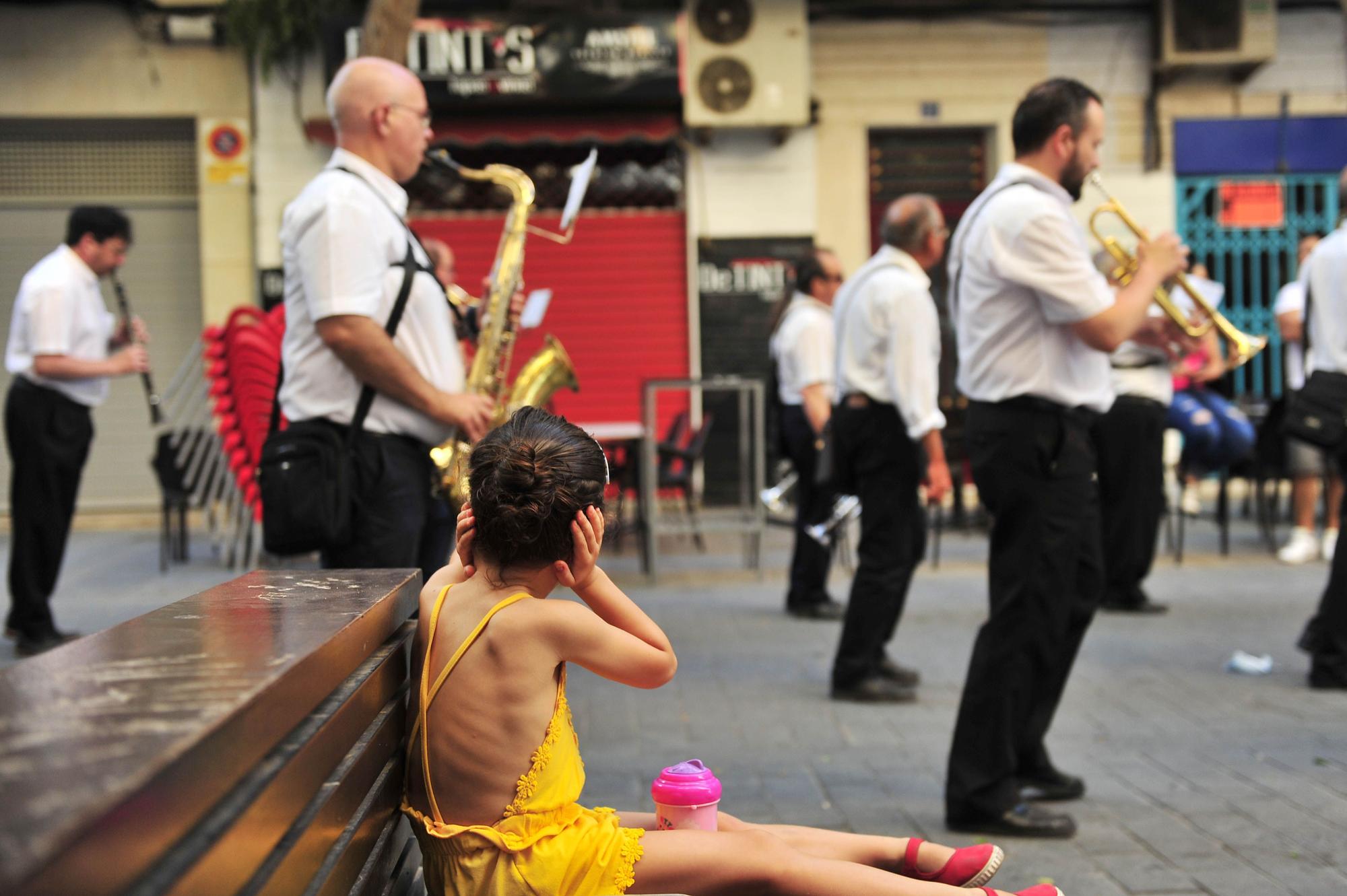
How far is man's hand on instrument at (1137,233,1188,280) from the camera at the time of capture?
4137mm

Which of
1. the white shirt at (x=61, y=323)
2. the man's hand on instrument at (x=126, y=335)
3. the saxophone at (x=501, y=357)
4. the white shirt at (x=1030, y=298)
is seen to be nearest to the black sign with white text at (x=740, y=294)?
the man's hand on instrument at (x=126, y=335)

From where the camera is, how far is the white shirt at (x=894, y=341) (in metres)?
5.87

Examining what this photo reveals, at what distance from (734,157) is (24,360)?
820 centimetres

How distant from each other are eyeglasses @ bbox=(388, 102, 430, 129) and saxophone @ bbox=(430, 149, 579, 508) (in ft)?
1.81

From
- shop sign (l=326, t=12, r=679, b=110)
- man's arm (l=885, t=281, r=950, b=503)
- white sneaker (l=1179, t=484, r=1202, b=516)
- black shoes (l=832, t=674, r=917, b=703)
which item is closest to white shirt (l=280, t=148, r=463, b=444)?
man's arm (l=885, t=281, r=950, b=503)

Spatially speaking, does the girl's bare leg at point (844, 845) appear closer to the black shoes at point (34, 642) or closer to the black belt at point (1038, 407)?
the black belt at point (1038, 407)

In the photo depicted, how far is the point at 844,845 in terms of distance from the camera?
276cm

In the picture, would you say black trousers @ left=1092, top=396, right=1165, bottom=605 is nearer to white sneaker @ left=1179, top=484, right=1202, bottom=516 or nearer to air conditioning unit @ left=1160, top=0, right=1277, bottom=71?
white sneaker @ left=1179, top=484, right=1202, bottom=516

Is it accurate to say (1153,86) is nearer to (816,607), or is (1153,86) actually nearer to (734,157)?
(734,157)

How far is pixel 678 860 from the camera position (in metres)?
2.45

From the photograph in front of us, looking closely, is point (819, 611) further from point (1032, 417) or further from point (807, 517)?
point (1032, 417)

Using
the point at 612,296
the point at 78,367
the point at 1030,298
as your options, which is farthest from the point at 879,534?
the point at 612,296

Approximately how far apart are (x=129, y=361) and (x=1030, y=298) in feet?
16.3

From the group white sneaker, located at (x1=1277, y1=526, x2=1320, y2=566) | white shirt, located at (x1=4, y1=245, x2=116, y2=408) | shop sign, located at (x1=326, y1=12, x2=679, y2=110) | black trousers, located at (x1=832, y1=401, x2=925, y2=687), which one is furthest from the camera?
shop sign, located at (x1=326, y1=12, x2=679, y2=110)
